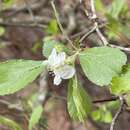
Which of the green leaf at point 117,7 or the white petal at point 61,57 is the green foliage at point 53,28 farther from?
the white petal at point 61,57

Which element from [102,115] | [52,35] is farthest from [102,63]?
[52,35]

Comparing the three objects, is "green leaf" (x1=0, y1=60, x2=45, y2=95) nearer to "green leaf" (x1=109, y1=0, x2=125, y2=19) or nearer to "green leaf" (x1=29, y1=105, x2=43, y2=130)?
"green leaf" (x1=29, y1=105, x2=43, y2=130)

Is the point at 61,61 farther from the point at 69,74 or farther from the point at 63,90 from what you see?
the point at 63,90

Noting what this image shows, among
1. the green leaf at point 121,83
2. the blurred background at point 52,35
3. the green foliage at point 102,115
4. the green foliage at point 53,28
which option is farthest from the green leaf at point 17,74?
the green foliage at point 53,28

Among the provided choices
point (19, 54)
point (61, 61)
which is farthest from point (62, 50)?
point (19, 54)

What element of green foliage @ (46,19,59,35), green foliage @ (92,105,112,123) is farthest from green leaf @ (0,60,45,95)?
green foliage @ (46,19,59,35)

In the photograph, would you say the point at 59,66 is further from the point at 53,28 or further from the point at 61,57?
the point at 53,28
